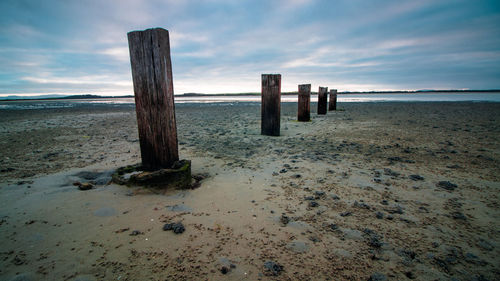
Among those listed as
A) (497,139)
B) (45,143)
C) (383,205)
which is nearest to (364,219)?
(383,205)

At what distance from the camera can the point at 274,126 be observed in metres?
6.81

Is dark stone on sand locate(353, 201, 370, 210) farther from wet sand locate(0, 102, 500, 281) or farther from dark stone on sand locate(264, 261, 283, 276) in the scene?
dark stone on sand locate(264, 261, 283, 276)

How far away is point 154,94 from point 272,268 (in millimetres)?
2529

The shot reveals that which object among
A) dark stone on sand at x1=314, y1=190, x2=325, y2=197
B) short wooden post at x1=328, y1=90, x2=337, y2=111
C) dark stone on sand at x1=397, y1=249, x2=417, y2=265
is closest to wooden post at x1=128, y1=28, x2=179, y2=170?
dark stone on sand at x1=314, y1=190, x2=325, y2=197

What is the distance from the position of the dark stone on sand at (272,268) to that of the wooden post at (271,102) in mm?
5277

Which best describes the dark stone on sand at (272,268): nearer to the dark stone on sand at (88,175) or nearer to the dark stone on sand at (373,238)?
the dark stone on sand at (373,238)

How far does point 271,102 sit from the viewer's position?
21.8ft

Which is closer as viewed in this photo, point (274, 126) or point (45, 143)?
point (45, 143)

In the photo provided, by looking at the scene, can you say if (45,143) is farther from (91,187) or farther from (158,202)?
(158,202)

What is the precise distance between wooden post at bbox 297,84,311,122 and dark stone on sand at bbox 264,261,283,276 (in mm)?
8497

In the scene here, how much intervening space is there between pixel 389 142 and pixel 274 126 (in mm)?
3070

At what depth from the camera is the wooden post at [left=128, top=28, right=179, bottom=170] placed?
2900mm

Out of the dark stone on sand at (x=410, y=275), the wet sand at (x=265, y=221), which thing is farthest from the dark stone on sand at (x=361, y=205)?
the dark stone on sand at (x=410, y=275)

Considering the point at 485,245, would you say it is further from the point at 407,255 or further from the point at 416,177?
the point at 416,177
